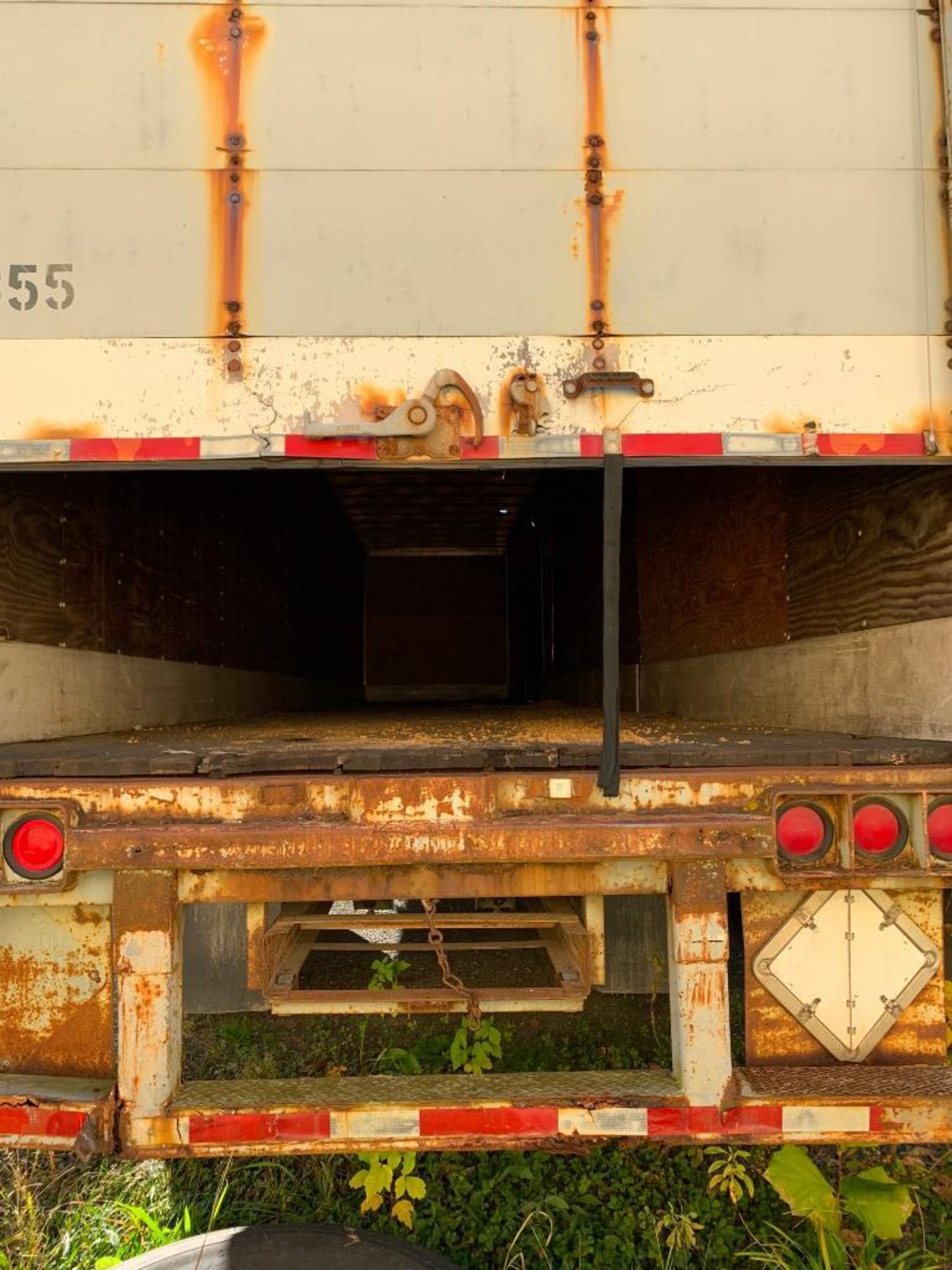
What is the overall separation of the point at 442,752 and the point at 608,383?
111cm

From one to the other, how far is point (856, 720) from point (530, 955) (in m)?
1.52

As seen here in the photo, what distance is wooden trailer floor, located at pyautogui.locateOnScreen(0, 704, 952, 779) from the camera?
7.43ft

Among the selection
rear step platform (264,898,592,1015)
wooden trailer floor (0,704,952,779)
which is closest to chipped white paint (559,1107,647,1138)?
rear step platform (264,898,592,1015)

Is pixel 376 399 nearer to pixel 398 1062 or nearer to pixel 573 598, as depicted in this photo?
pixel 398 1062

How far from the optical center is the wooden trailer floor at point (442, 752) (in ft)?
7.43

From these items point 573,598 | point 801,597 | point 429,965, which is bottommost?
point 429,965

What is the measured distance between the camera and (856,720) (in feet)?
10.5

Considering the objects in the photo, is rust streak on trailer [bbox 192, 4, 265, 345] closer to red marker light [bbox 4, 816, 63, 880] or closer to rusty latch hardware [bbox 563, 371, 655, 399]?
rusty latch hardware [bbox 563, 371, 655, 399]

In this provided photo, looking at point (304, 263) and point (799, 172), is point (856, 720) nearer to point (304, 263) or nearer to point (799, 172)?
point (799, 172)

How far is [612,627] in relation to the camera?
2.29m

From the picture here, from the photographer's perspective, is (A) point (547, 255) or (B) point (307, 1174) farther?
(B) point (307, 1174)

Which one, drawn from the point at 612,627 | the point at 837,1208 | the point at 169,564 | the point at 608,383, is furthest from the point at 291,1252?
the point at 169,564

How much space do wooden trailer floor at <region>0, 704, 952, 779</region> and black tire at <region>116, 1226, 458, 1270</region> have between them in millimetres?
1505

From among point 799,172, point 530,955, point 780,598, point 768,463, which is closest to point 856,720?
point 780,598
